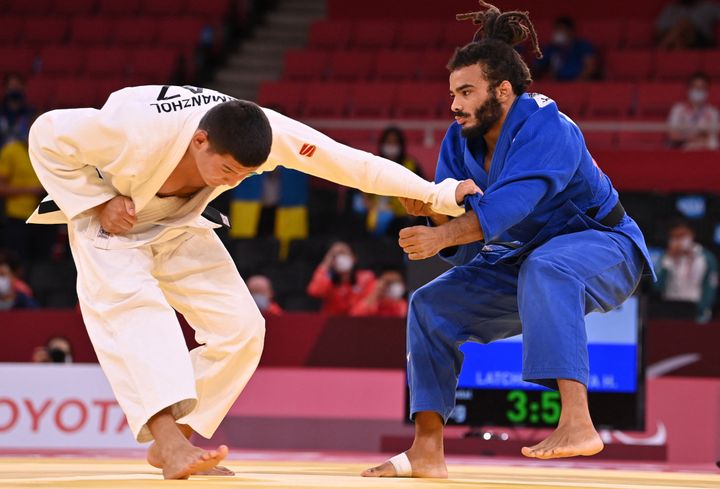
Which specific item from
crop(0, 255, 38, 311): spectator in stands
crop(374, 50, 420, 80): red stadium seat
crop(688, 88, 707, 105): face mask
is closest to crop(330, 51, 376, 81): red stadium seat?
crop(374, 50, 420, 80): red stadium seat

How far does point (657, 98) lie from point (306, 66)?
368 centimetres

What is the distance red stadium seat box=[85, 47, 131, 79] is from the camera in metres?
12.9

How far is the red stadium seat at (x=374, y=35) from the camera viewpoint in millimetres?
13383

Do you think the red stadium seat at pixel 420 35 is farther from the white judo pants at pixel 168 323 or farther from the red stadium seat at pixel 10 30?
the white judo pants at pixel 168 323

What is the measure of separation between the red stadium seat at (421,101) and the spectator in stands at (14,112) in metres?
3.45

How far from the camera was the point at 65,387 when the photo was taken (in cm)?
754

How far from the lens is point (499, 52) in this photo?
417cm

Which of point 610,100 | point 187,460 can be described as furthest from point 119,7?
point 187,460

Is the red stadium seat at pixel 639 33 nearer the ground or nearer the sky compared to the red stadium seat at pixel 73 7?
nearer the ground

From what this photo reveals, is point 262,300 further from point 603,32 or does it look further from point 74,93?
point 603,32

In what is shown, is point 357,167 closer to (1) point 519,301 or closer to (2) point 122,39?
(1) point 519,301

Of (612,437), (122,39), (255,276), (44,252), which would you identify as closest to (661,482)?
(612,437)

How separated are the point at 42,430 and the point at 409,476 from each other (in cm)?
394

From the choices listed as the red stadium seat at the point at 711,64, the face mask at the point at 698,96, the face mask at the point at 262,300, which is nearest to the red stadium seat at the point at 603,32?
the red stadium seat at the point at 711,64
